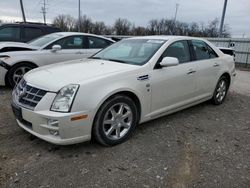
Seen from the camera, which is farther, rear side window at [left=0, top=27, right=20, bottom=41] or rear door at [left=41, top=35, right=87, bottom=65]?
rear side window at [left=0, top=27, right=20, bottom=41]

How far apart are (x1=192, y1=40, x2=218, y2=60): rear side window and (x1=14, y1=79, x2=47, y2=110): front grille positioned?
3036mm

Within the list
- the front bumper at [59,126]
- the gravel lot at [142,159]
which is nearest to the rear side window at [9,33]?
the gravel lot at [142,159]

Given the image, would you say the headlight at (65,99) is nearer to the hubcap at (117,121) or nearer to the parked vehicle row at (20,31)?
the hubcap at (117,121)

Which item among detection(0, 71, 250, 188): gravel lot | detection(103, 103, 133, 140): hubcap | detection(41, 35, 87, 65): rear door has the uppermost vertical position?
detection(41, 35, 87, 65): rear door

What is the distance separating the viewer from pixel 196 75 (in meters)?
4.88

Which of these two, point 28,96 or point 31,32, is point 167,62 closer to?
point 28,96

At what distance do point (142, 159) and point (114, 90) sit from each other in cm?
95

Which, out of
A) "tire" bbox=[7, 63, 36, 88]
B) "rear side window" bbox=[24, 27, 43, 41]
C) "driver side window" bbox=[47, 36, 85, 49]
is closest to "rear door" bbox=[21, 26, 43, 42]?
"rear side window" bbox=[24, 27, 43, 41]

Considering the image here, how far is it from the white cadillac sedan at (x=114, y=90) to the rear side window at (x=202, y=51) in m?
0.03

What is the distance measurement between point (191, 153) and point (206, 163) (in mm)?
295

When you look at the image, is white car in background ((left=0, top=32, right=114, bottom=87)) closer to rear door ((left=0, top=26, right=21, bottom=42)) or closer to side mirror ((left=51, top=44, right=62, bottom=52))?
side mirror ((left=51, top=44, right=62, bottom=52))

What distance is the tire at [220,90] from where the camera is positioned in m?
5.72

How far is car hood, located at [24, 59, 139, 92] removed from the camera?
11.2ft

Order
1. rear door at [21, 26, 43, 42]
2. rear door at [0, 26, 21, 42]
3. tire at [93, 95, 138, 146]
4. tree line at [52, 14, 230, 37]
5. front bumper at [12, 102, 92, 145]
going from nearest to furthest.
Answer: front bumper at [12, 102, 92, 145]
tire at [93, 95, 138, 146]
rear door at [0, 26, 21, 42]
rear door at [21, 26, 43, 42]
tree line at [52, 14, 230, 37]
